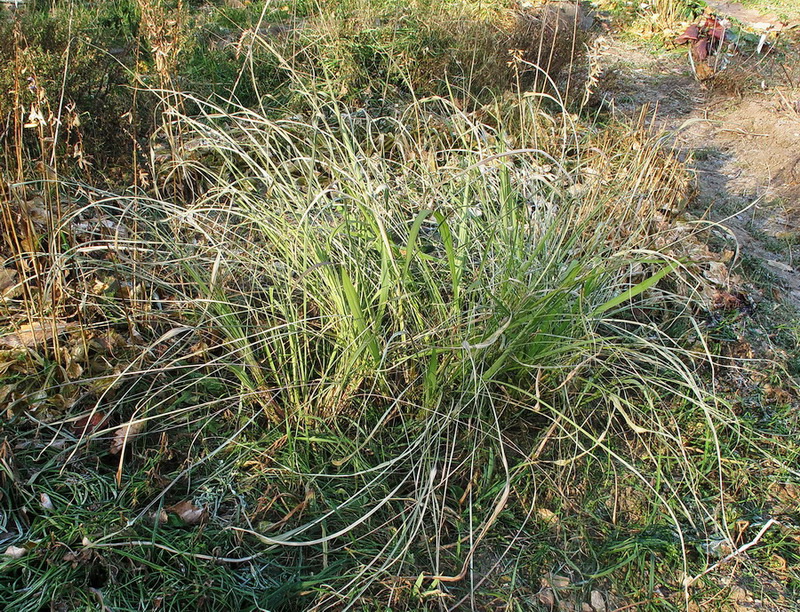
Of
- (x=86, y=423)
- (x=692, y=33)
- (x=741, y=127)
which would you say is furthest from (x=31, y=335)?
(x=692, y=33)

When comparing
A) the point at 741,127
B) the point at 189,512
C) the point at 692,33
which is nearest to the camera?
the point at 189,512

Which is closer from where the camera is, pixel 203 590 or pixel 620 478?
pixel 203 590

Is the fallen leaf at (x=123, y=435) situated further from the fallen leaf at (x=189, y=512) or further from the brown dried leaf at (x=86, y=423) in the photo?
the fallen leaf at (x=189, y=512)

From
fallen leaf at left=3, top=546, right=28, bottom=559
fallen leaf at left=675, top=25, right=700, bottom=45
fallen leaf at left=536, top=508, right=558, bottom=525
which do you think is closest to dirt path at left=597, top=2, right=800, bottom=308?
fallen leaf at left=675, top=25, right=700, bottom=45

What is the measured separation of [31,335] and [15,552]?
0.77 metres

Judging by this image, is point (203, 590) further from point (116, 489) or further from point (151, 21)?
point (151, 21)

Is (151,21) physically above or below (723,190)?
above

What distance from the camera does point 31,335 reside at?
2.17 m

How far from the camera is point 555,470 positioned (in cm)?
209

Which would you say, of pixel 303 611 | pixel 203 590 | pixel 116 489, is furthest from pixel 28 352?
pixel 303 611

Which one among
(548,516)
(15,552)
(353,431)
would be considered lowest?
(548,516)

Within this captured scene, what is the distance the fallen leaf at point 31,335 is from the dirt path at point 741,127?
8.62 feet

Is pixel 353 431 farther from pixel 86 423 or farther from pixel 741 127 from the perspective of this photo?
pixel 741 127

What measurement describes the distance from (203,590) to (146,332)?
Answer: 0.98m
